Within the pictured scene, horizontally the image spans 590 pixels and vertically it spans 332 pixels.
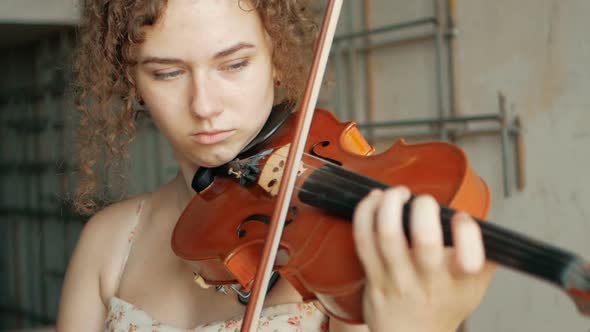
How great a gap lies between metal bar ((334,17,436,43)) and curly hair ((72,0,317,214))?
1.52 meters

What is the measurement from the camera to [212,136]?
2.97 ft

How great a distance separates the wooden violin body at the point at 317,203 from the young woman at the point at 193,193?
0.05 m

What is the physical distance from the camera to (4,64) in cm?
449

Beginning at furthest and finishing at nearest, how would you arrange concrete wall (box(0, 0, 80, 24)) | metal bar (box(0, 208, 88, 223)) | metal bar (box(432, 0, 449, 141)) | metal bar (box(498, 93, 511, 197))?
1. metal bar (box(0, 208, 88, 223))
2. concrete wall (box(0, 0, 80, 24))
3. metal bar (box(432, 0, 449, 141))
4. metal bar (box(498, 93, 511, 197))

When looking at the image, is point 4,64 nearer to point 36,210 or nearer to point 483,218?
point 36,210

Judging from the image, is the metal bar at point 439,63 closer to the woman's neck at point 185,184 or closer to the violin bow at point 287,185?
the woman's neck at point 185,184

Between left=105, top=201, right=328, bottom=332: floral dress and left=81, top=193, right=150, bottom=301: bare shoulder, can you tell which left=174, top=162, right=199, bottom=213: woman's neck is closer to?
left=81, top=193, right=150, bottom=301: bare shoulder

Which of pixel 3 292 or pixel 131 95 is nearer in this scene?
pixel 131 95

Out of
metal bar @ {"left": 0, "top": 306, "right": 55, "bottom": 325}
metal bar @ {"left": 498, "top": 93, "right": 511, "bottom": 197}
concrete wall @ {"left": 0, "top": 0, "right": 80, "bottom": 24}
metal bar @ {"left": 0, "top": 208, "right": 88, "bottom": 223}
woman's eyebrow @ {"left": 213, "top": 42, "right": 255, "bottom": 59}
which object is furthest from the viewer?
metal bar @ {"left": 0, "top": 306, "right": 55, "bottom": 325}

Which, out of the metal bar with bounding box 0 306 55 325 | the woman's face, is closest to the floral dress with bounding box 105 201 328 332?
the woman's face

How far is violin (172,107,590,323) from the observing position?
562 millimetres

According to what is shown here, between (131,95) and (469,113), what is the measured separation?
173cm

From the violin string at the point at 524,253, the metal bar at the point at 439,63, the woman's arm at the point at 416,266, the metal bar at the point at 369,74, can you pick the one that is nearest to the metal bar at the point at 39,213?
the metal bar at the point at 369,74

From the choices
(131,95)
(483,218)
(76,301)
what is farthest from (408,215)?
(76,301)
